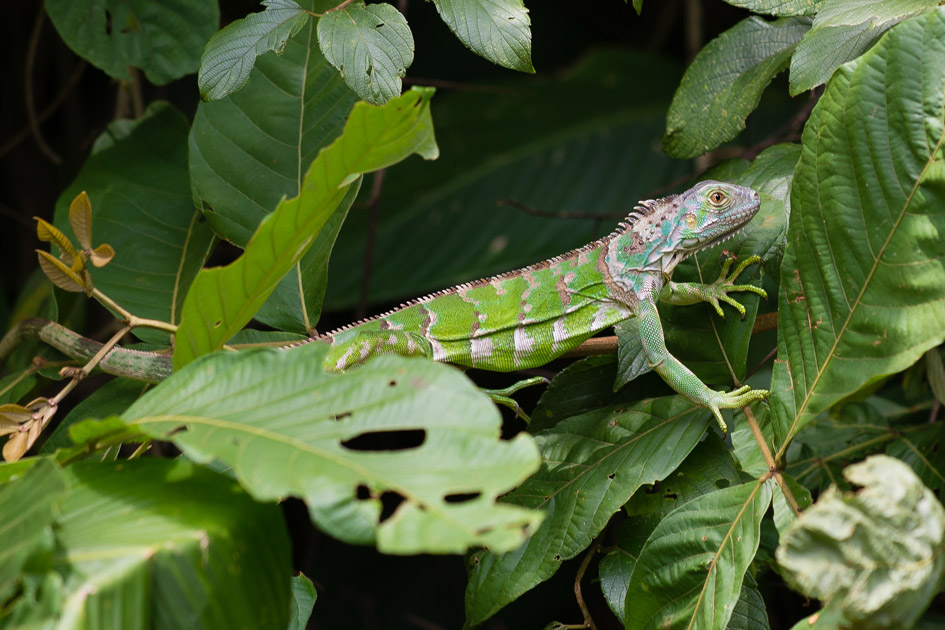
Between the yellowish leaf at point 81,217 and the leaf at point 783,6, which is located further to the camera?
the leaf at point 783,6

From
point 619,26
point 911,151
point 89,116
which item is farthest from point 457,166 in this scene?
point 911,151

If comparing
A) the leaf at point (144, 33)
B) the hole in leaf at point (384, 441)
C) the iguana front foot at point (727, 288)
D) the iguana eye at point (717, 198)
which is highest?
the leaf at point (144, 33)

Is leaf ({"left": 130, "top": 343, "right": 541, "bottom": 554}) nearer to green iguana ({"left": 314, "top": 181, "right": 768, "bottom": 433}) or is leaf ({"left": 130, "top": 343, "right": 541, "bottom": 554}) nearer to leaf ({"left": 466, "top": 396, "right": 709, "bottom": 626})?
leaf ({"left": 466, "top": 396, "right": 709, "bottom": 626})

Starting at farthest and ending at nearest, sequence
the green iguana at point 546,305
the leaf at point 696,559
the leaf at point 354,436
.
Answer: the green iguana at point 546,305, the leaf at point 696,559, the leaf at point 354,436

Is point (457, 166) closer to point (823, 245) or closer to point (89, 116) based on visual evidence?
point (89, 116)

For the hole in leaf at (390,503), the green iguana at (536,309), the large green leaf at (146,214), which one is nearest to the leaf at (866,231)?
the green iguana at (536,309)

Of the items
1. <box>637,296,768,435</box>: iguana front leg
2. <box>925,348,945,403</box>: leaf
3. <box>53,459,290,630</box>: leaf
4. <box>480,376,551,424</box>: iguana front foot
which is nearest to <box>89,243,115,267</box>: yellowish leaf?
<box>53,459,290,630</box>: leaf

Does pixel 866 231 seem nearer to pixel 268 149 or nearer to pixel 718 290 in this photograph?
pixel 718 290

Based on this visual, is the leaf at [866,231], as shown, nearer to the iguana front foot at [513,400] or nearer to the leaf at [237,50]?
the iguana front foot at [513,400]
